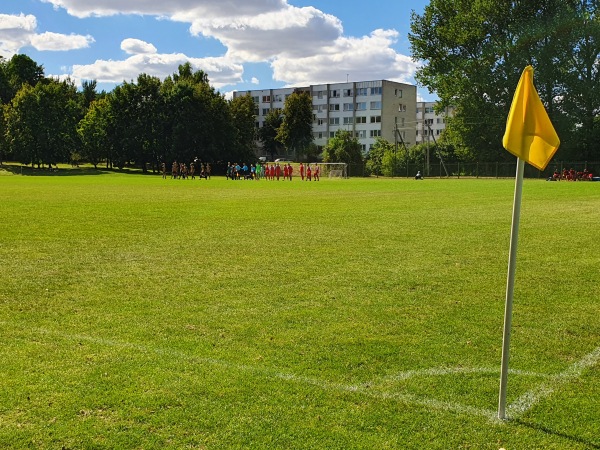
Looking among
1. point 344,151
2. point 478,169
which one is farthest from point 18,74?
point 478,169

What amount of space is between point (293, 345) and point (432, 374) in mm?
1448

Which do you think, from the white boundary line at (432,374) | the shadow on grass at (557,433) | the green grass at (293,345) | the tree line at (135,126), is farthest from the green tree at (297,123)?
the shadow on grass at (557,433)

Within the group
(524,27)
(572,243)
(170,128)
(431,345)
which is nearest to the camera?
(431,345)

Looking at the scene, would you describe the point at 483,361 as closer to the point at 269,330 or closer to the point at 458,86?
the point at 269,330

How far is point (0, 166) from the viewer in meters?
85.8

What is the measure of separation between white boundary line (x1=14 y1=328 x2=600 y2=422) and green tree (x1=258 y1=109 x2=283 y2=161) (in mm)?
110660

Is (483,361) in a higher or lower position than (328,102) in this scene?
lower

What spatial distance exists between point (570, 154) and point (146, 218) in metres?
62.0

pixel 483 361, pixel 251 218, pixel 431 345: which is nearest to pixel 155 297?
pixel 431 345

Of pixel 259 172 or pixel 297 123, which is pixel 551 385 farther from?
pixel 297 123

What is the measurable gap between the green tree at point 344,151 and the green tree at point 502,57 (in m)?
18.1

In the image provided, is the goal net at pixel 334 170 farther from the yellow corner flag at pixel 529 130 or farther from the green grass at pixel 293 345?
the yellow corner flag at pixel 529 130

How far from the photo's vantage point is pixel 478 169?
70.4 m

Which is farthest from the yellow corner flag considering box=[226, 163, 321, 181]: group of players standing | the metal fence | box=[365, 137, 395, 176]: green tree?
box=[365, 137, 395, 176]: green tree
